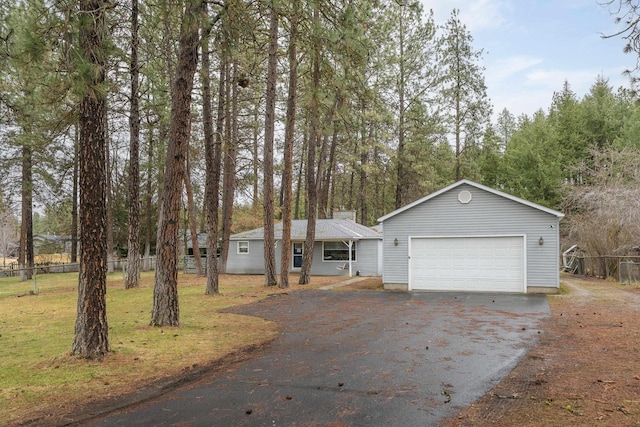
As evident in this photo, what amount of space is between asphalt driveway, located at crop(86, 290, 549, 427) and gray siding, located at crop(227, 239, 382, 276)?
40.9 feet

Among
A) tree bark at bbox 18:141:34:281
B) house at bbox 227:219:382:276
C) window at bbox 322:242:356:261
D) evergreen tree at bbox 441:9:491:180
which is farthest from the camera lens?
evergreen tree at bbox 441:9:491:180

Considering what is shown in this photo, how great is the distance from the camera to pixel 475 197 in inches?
601

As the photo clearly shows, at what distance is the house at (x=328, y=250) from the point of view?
2272 cm

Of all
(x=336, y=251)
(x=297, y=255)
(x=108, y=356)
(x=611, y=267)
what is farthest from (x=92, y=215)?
(x=611, y=267)

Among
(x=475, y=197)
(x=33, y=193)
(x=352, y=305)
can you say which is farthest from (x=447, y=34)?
(x=33, y=193)

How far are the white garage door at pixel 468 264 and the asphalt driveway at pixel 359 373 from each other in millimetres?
4779

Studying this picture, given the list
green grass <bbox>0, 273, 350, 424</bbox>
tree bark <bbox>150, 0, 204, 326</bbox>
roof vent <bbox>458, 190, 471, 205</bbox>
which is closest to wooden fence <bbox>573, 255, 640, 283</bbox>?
roof vent <bbox>458, 190, 471, 205</bbox>

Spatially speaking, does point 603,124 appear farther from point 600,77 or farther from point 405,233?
point 405,233

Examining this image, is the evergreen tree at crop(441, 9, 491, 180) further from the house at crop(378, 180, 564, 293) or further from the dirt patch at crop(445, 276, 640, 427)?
the dirt patch at crop(445, 276, 640, 427)

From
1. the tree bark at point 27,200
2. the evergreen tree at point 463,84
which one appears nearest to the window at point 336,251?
the evergreen tree at point 463,84

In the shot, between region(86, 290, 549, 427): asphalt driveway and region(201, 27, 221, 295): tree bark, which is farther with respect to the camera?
region(201, 27, 221, 295): tree bark

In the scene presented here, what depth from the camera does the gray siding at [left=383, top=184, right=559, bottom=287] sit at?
14312 millimetres

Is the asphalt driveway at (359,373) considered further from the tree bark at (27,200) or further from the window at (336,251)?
the tree bark at (27,200)

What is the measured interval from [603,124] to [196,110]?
27.1 metres
